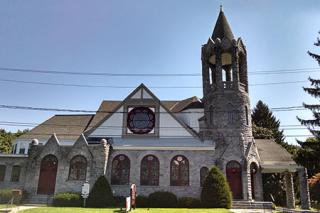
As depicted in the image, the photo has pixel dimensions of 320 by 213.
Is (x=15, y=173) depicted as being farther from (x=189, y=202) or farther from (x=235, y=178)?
(x=235, y=178)

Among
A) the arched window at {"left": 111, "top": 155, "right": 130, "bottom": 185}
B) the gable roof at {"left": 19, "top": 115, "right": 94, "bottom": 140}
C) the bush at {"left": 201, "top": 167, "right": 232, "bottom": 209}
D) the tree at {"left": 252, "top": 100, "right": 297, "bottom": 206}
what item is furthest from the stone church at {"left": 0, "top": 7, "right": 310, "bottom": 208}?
the tree at {"left": 252, "top": 100, "right": 297, "bottom": 206}

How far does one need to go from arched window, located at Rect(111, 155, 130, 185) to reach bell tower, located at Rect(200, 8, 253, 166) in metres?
7.72

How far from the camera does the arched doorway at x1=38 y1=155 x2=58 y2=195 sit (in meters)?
26.0

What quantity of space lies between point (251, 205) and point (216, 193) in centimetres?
351

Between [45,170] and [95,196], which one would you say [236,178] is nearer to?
[95,196]

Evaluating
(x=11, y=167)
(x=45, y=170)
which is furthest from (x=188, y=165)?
(x=11, y=167)

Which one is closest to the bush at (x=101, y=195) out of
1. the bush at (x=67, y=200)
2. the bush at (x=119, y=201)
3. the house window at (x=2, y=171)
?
the bush at (x=119, y=201)

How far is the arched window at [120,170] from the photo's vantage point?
2639 cm

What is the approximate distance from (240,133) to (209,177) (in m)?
5.71

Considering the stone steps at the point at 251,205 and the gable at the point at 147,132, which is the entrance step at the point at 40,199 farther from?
the stone steps at the point at 251,205

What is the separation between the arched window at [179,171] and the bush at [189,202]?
84.4 inches

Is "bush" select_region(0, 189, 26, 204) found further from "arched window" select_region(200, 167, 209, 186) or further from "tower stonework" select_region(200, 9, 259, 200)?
"tower stonework" select_region(200, 9, 259, 200)

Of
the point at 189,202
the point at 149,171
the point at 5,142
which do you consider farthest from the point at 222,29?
the point at 5,142

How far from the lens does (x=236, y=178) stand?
85.0 ft
